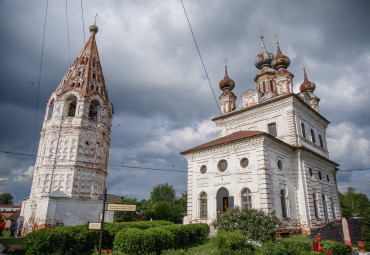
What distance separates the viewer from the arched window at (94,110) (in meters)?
30.4

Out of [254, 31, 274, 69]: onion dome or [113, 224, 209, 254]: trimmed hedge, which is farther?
[254, 31, 274, 69]: onion dome

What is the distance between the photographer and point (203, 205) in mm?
20750

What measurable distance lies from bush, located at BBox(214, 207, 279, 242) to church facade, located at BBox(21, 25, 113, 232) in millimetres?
16656

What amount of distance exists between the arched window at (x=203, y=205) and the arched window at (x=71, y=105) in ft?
62.8

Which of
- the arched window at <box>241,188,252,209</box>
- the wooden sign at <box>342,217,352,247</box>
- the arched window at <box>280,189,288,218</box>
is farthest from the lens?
the arched window at <box>280,189,288,218</box>

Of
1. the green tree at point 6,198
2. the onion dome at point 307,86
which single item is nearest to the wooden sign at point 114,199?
the onion dome at point 307,86

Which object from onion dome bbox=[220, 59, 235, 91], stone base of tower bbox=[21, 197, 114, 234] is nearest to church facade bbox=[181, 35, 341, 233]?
onion dome bbox=[220, 59, 235, 91]

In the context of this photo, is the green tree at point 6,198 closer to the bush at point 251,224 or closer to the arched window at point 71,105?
the arched window at point 71,105

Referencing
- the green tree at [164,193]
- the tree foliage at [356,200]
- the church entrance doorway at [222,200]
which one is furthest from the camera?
the tree foliage at [356,200]

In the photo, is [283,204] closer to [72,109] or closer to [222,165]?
[222,165]

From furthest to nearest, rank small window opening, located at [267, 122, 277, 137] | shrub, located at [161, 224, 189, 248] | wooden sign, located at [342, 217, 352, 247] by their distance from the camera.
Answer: small window opening, located at [267, 122, 277, 137] < shrub, located at [161, 224, 189, 248] < wooden sign, located at [342, 217, 352, 247]

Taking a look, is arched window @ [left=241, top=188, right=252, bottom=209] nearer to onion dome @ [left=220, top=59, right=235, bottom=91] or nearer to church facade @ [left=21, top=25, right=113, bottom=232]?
onion dome @ [left=220, top=59, right=235, bottom=91]

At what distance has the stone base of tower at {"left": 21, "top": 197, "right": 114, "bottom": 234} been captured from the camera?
908 inches

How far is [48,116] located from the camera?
29.5 metres
